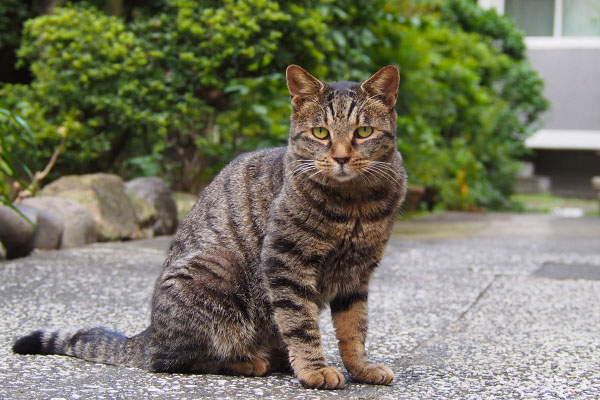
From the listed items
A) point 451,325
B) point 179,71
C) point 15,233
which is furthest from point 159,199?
point 451,325

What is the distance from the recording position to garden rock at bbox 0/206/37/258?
4.84 meters

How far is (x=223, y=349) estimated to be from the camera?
2.75m

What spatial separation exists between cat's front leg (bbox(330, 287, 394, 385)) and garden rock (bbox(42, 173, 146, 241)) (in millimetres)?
3503

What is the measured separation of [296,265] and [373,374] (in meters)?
0.49

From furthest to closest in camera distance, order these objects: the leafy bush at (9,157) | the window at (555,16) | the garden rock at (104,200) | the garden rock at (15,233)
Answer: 1. the window at (555,16)
2. the garden rock at (104,200)
3. the garden rock at (15,233)
4. the leafy bush at (9,157)

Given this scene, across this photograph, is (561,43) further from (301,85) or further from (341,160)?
(341,160)

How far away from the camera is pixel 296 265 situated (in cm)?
262

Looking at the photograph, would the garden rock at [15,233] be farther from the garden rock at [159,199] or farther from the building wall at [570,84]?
the building wall at [570,84]

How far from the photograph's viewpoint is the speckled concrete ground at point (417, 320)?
8.48ft

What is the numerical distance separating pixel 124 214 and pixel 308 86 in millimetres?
3649

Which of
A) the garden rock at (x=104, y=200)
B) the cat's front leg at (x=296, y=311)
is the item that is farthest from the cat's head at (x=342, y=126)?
the garden rock at (x=104, y=200)

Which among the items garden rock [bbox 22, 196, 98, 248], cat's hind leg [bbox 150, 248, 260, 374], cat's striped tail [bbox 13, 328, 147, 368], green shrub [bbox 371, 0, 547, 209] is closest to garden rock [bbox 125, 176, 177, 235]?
garden rock [bbox 22, 196, 98, 248]

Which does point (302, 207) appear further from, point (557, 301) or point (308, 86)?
point (557, 301)

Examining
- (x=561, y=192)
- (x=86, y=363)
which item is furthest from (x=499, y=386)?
(x=561, y=192)
